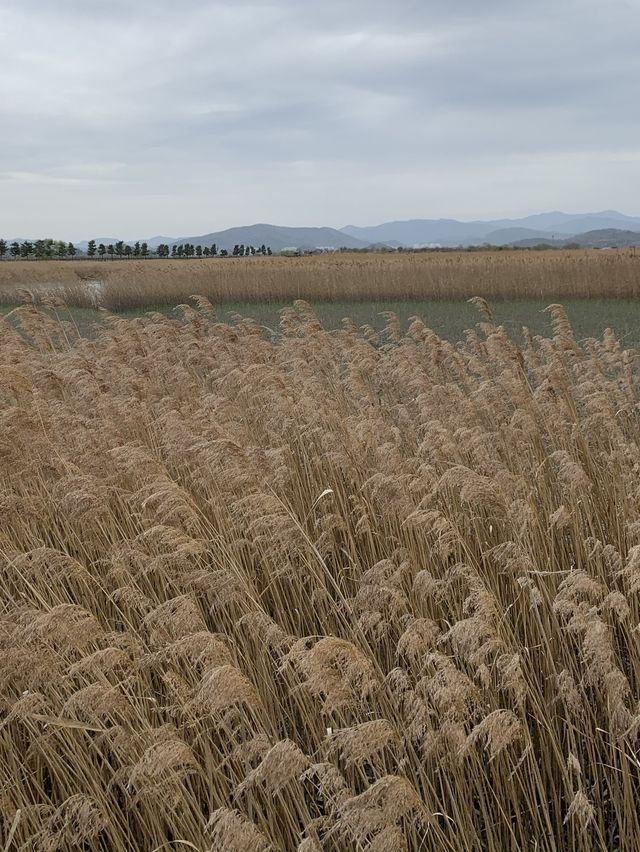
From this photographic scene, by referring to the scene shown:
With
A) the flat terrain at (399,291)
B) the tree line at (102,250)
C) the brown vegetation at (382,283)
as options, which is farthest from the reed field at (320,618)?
the tree line at (102,250)

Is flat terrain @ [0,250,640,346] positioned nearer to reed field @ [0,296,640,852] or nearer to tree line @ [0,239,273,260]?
reed field @ [0,296,640,852]

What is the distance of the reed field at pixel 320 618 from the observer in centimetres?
183

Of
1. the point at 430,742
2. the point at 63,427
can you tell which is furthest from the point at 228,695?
the point at 63,427

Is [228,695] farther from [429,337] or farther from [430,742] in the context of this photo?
[429,337]

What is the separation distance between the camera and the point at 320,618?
2.94 m

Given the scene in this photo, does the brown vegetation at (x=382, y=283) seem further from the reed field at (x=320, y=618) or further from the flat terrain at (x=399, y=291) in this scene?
the reed field at (x=320, y=618)

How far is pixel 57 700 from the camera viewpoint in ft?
7.70

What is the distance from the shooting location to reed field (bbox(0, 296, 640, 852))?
1831 mm

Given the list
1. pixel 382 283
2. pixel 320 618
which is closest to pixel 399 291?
pixel 382 283

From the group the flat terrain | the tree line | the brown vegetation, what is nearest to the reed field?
the flat terrain

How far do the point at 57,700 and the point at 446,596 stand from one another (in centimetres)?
137

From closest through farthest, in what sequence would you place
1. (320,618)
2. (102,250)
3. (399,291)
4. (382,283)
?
(320,618) < (399,291) < (382,283) < (102,250)

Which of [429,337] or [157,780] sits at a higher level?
[429,337]

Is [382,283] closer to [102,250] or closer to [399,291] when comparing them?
[399,291]
